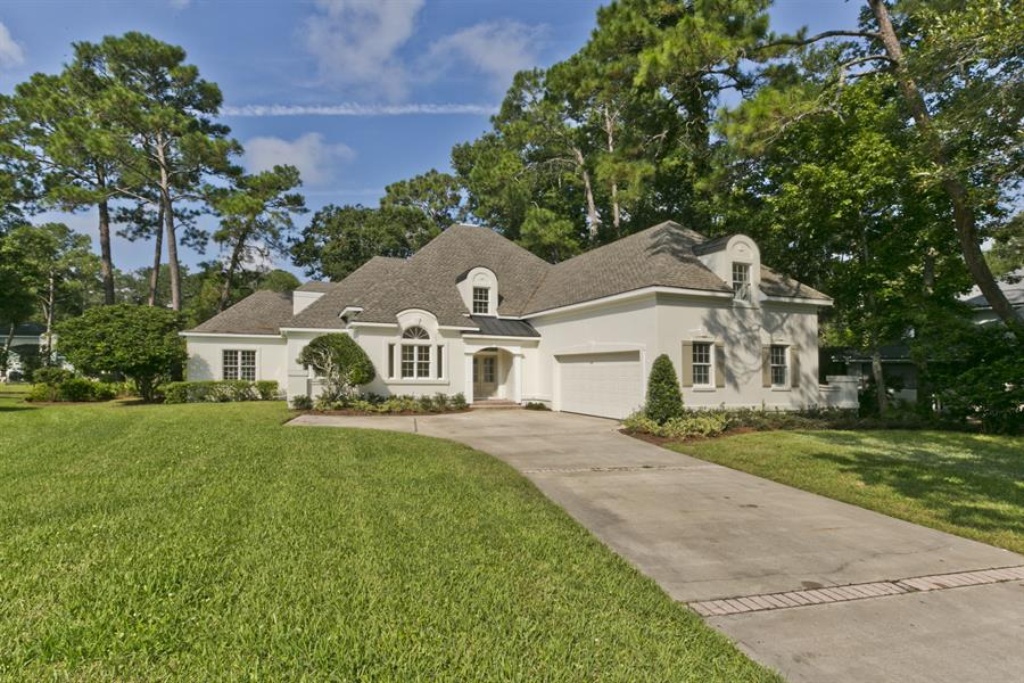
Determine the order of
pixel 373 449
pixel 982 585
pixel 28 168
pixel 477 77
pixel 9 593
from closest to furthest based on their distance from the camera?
pixel 9 593, pixel 982 585, pixel 373 449, pixel 477 77, pixel 28 168

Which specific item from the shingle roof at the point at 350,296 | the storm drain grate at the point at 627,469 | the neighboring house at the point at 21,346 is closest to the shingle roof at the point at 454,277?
the shingle roof at the point at 350,296

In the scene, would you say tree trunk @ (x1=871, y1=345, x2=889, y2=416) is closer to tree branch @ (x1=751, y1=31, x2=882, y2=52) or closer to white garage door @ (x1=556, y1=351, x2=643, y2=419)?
white garage door @ (x1=556, y1=351, x2=643, y2=419)

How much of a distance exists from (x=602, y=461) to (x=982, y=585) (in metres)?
5.77

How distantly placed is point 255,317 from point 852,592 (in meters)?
25.7

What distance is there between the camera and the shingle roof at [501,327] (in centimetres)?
1986

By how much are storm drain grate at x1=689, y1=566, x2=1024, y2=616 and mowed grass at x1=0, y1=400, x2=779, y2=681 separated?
0.43 m

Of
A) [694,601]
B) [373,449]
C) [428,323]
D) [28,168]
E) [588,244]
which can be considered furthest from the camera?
[588,244]

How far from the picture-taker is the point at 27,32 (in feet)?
35.0

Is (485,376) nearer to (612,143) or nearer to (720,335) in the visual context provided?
(720,335)

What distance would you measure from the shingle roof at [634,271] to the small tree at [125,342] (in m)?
14.8

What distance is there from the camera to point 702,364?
15.7m

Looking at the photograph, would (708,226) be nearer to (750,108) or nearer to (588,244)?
(588,244)

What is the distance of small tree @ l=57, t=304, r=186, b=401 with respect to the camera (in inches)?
794

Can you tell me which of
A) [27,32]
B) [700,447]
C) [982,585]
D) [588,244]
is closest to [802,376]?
[700,447]
